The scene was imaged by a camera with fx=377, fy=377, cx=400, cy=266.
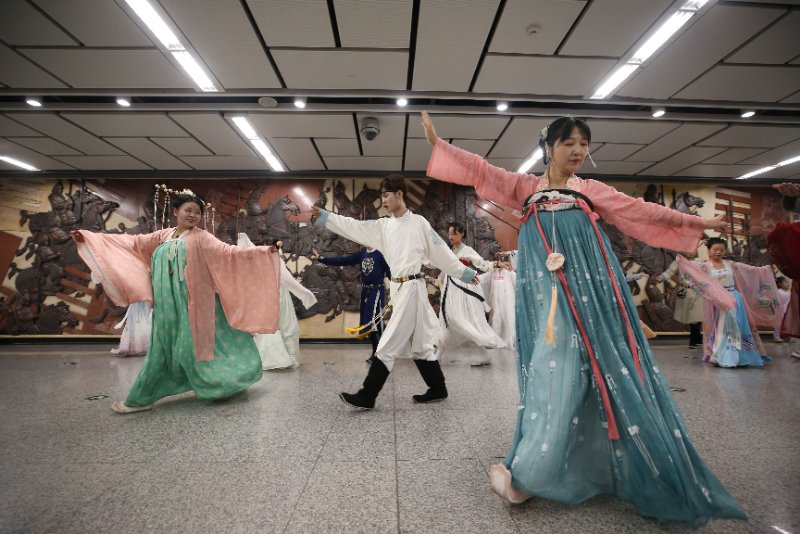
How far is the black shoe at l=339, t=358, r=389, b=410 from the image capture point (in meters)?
2.46

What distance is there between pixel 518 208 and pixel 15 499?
2263 millimetres

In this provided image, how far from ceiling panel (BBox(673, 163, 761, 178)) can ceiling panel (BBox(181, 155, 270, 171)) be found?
7.99 meters

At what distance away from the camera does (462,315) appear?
4.55 metres

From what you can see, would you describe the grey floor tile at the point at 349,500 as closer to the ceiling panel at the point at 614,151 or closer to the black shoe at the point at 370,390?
the black shoe at the point at 370,390

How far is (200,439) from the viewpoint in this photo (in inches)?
77.1

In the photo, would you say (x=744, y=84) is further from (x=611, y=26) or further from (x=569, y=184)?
(x=569, y=184)

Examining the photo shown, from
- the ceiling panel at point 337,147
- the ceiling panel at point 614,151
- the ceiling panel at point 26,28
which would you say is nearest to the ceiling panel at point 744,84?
the ceiling panel at point 614,151

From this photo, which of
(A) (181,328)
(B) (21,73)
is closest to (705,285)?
(A) (181,328)

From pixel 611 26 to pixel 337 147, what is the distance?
4.04 metres

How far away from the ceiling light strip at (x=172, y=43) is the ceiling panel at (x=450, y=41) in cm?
232

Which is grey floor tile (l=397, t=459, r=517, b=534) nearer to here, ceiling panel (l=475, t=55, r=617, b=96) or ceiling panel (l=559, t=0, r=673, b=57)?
ceiling panel (l=559, t=0, r=673, b=57)

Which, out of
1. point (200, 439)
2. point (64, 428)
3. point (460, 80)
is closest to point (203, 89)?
point (460, 80)

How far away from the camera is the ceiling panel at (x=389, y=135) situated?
519 centimetres

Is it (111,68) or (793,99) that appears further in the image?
(793,99)
